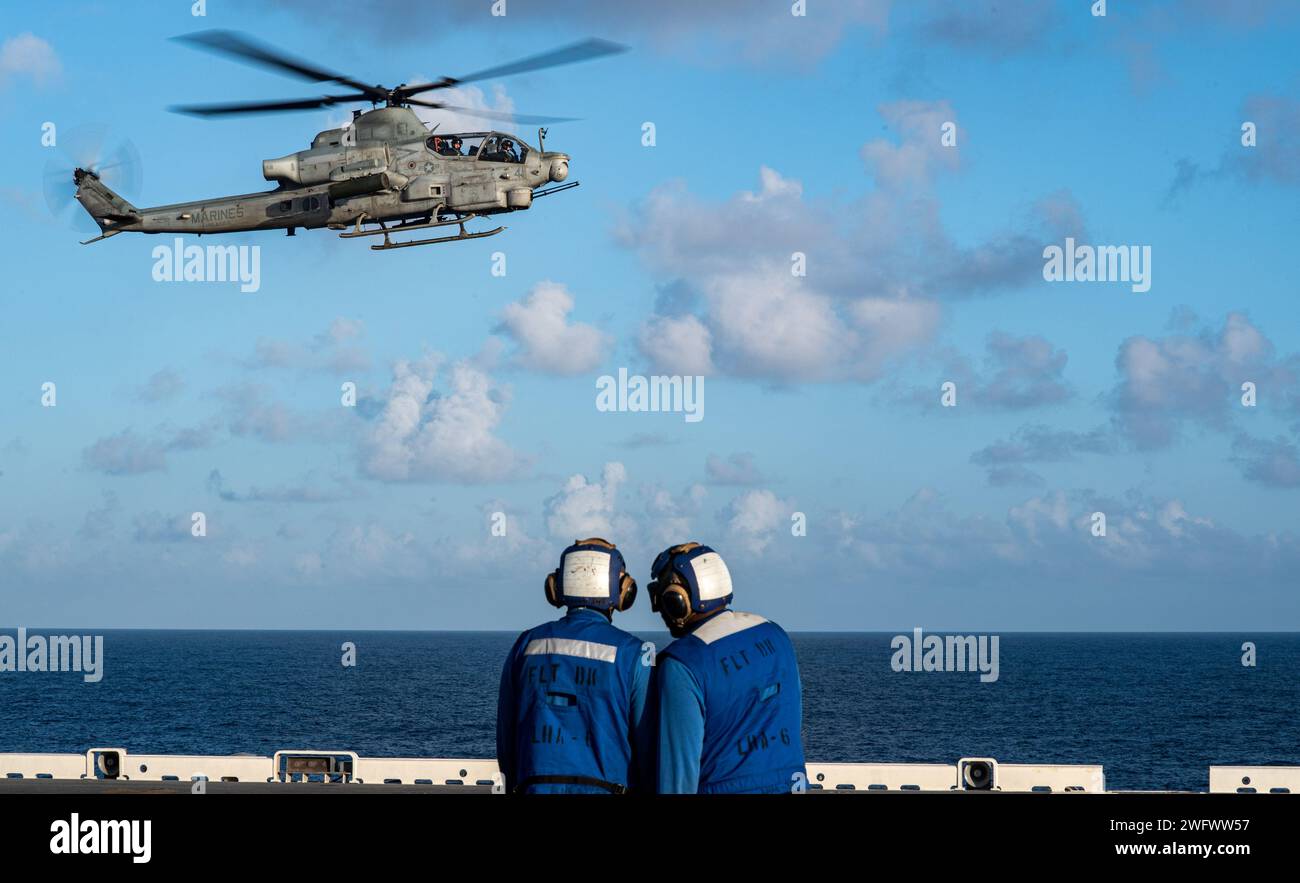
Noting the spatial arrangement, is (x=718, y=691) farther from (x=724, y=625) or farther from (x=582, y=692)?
(x=582, y=692)

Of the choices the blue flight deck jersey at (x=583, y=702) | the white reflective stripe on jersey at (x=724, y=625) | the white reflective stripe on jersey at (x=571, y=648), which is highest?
the white reflective stripe on jersey at (x=724, y=625)

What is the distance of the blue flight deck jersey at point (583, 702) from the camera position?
773cm

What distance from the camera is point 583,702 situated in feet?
25.5

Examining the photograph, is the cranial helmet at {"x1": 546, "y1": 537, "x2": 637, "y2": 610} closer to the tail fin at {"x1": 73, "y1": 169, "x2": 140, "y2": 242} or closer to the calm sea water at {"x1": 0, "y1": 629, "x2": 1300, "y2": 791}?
the tail fin at {"x1": 73, "y1": 169, "x2": 140, "y2": 242}

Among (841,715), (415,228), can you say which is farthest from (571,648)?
(841,715)

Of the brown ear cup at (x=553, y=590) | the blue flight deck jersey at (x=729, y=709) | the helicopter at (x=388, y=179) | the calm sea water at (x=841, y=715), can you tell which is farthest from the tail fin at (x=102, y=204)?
the calm sea water at (x=841, y=715)

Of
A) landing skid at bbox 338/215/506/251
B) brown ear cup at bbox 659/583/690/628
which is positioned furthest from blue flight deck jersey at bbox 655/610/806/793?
landing skid at bbox 338/215/506/251

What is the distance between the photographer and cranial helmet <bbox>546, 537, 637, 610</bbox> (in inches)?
312

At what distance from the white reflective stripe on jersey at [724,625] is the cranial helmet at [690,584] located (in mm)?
102

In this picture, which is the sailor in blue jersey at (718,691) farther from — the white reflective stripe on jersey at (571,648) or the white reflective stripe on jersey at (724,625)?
the white reflective stripe on jersey at (571,648)

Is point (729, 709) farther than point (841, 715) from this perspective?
No

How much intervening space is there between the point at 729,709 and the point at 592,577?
1.22m

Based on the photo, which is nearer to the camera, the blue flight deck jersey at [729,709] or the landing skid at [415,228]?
the blue flight deck jersey at [729,709]
